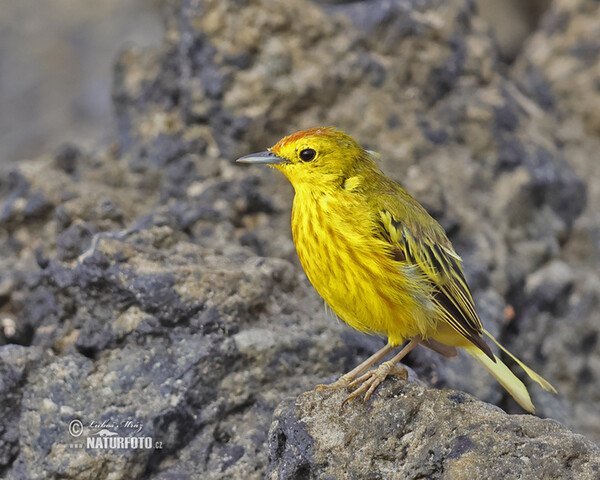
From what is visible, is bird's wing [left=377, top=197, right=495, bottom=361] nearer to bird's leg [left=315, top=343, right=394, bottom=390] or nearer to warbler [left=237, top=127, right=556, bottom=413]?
warbler [left=237, top=127, right=556, bottom=413]

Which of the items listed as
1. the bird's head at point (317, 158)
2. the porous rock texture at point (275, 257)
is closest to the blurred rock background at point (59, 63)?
the porous rock texture at point (275, 257)

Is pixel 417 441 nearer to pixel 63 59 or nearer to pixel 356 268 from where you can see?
pixel 356 268

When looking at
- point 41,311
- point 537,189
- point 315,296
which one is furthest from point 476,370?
point 41,311

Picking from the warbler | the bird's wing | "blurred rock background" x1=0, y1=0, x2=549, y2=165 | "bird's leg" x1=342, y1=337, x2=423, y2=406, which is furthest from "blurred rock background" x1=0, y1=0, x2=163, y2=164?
"bird's leg" x1=342, y1=337, x2=423, y2=406

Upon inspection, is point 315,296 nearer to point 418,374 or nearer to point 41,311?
point 418,374

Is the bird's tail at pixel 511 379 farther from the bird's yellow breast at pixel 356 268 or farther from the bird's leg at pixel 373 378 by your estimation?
the bird's leg at pixel 373 378

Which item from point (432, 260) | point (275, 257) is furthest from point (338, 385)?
point (275, 257)
